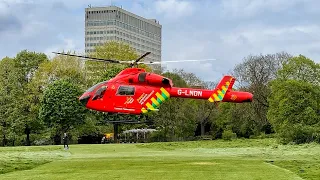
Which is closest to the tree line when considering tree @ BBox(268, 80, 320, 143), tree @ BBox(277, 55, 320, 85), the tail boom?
tree @ BBox(277, 55, 320, 85)

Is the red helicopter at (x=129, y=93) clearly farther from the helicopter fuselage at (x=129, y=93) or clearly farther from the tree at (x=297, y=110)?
the tree at (x=297, y=110)

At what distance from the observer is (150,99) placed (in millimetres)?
32062

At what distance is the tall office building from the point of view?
428 ft

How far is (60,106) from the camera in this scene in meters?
69.4

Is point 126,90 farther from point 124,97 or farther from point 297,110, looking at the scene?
point 297,110

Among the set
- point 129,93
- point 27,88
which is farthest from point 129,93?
point 27,88

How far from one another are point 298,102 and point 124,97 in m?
28.1

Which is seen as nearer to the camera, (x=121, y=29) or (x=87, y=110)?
(x=87, y=110)

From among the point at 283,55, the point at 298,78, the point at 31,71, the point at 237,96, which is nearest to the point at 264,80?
the point at 283,55

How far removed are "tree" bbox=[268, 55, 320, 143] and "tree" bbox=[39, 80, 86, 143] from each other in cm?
2782

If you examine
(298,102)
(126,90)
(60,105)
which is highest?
(60,105)

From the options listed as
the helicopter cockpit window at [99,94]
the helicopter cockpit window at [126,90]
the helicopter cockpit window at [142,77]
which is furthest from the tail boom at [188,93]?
the helicopter cockpit window at [99,94]

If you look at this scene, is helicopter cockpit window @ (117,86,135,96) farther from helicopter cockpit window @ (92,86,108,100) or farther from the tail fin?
the tail fin

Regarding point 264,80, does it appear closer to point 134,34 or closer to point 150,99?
point 150,99
